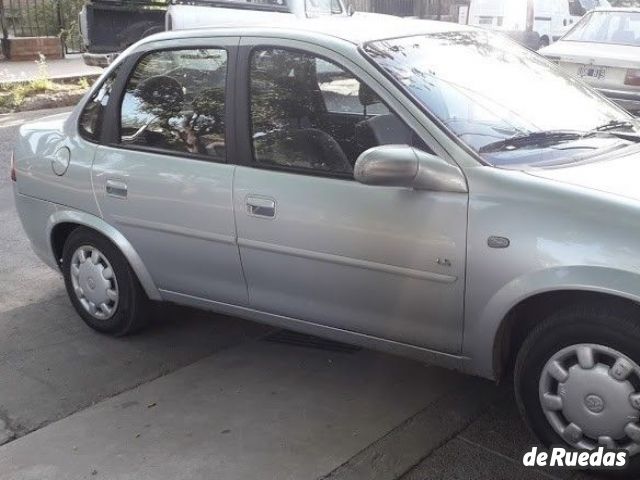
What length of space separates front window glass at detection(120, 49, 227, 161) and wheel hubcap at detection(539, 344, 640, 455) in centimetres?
189

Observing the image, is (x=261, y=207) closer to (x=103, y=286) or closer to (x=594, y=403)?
(x=103, y=286)

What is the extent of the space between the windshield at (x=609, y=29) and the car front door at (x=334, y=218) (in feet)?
23.8

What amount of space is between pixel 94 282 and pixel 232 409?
4.35 ft

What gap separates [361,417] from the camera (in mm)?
3746

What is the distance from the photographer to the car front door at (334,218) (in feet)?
11.0

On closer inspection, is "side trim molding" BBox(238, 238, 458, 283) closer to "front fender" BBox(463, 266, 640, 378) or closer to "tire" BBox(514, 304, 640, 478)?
"front fender" BBox(463, 266, 640, 378)

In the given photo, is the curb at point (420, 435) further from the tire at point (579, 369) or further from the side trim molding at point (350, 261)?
the side trim molding at point (350, 261)

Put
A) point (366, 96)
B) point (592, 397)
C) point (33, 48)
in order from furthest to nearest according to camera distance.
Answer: point (33, 48) < point (366, 96) < point (592, 397)

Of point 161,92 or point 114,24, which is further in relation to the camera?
point 114,24

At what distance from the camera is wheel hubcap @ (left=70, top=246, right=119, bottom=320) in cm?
464

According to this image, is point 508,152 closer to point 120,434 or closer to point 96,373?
point 120,434

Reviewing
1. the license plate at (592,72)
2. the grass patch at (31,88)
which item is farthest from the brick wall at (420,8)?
the license plate at (592,72)

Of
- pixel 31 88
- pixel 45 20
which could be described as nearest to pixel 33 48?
pixel 45 20

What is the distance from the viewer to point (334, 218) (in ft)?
11.7
